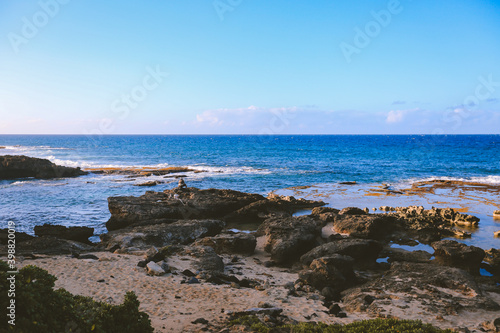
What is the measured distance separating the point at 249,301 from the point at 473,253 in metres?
11.6

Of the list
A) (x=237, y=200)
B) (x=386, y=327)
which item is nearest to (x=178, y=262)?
(x=386, y=327)

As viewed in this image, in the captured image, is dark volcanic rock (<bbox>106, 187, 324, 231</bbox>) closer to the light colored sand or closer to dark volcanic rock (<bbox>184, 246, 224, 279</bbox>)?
dark volcanic rock (<bbox>184, 246, 224, 279</bbox>)

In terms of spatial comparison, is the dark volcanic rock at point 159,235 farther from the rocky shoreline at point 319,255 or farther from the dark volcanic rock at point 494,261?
the dark volcanic rock at point 494,261

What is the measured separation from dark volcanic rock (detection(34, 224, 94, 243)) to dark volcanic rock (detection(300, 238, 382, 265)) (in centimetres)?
1332

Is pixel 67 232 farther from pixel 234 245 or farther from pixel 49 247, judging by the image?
pixel 234 245

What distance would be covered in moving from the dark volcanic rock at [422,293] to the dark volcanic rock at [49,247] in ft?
43.8

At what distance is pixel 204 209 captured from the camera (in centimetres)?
2711

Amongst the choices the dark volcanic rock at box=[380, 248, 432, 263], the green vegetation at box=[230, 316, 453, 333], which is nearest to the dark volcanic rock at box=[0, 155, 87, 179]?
the dark volcanic rock at box=[380, 248, 432, 263]

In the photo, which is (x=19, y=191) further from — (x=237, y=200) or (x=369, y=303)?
(x=369, y=303)

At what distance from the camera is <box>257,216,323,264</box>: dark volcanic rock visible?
17.9 meters

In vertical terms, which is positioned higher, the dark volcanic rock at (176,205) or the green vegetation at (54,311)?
the green vegetation at (54,311)

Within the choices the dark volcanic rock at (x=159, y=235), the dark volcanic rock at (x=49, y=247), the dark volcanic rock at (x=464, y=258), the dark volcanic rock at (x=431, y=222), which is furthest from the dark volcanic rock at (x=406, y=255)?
the dark volcanic rock at (x=49, y=247)

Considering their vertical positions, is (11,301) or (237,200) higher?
(11,301)

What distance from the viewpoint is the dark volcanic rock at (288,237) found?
704 inches
